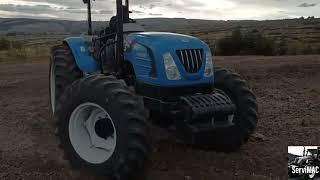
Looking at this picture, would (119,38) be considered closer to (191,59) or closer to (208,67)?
(191,59)

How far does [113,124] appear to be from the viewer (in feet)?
17.9

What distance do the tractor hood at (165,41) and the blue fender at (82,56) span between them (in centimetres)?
118

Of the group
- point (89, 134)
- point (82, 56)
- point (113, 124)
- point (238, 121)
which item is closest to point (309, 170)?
point (238, 121)

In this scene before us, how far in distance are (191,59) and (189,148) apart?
58.1 inches

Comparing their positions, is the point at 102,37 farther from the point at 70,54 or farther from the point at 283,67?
the point at 283,67

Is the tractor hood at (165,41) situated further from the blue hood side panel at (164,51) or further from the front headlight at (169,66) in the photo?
the front headlight at (169,66)

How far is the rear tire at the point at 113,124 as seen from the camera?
5191 mm

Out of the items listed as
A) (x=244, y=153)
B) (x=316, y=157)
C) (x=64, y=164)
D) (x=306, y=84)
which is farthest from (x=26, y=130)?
(x=306, y=84)

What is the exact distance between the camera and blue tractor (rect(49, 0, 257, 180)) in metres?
5.29

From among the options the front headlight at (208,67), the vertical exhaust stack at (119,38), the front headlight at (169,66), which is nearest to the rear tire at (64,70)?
the vertical exhaust stack at (119,38)

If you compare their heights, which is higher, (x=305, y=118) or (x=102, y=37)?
(x=102, y=37)

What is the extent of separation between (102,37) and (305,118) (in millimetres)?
4316

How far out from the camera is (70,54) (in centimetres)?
806

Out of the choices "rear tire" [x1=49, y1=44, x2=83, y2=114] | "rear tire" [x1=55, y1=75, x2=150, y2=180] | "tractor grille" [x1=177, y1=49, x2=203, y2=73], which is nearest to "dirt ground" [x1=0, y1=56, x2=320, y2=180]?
"rear tire" [x1=55, y1=75, x2=150, y2=180]
